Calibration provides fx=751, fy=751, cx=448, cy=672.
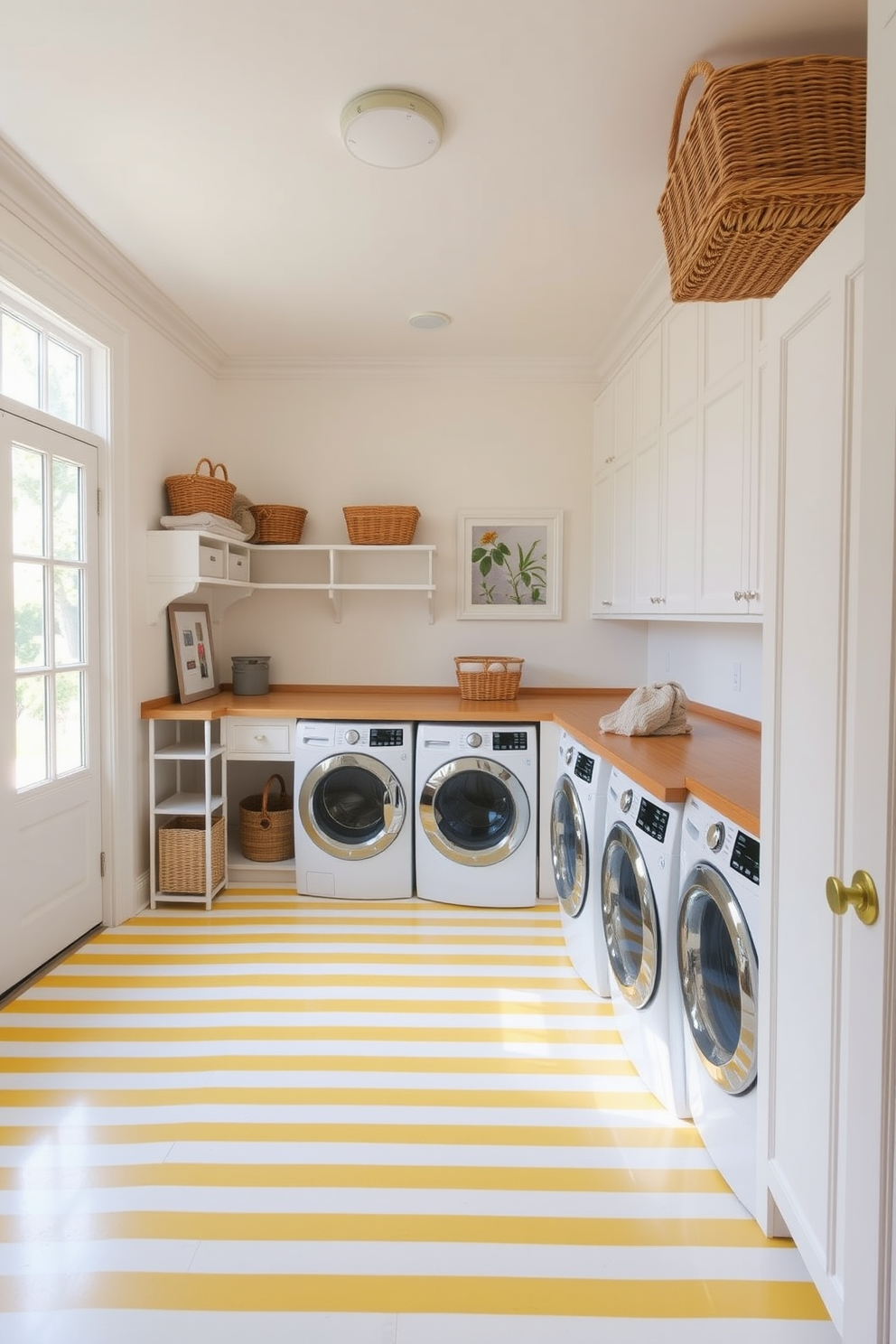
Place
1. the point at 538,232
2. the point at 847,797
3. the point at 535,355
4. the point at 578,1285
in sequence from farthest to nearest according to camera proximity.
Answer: the point at 535,355
the point at 538,232
the point at 578,1285
the point at 847,797

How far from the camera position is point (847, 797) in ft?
3.49

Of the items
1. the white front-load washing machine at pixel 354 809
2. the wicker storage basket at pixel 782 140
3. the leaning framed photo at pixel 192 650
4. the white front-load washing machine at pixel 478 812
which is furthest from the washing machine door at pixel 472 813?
the wicker storage basket at pixel 782 140

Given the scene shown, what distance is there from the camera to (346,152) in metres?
1.99

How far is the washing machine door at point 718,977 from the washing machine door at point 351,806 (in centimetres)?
163

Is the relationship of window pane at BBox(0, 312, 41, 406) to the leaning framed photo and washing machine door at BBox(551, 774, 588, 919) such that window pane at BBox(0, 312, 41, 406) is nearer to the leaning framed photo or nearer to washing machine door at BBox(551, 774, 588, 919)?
the leaning framed photo

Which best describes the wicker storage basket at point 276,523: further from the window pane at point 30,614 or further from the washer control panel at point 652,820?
the washer control panel at point 652,820

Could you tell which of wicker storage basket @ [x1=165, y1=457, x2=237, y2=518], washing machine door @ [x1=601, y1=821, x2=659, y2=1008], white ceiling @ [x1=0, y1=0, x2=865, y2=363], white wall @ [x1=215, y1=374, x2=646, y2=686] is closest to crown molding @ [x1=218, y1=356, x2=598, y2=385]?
white wall @ [x1=215, y1=374, x2=646, y2=686]

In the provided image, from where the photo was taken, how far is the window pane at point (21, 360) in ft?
7.38

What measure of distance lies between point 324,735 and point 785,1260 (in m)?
2.23

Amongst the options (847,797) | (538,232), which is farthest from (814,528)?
(538,232)

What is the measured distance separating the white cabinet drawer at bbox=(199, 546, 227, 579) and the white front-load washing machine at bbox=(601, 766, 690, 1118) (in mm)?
1901

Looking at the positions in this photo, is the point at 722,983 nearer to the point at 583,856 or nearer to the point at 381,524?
the point at 583,856

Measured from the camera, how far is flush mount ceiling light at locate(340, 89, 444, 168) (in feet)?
5.78

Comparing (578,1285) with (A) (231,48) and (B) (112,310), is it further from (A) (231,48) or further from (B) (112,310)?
(B) (112,310)
